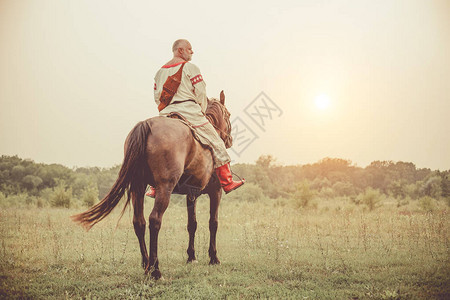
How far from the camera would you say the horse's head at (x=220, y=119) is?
6293 millimetres

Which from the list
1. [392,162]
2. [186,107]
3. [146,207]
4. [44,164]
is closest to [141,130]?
[186,107]

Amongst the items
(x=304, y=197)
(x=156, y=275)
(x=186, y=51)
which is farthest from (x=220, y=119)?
(x=304, y=197)

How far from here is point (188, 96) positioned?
17.9 feet

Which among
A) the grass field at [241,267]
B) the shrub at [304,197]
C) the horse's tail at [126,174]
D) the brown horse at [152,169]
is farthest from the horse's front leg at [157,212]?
the shrub at [304,197]

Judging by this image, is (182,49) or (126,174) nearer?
(126,174)

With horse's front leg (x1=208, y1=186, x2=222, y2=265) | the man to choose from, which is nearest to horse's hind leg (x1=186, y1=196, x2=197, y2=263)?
horse's front leg (x1=208, y1=186, x2=222, y2=265)

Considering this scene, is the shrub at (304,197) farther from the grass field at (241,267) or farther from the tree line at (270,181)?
the grass field at (241,267)

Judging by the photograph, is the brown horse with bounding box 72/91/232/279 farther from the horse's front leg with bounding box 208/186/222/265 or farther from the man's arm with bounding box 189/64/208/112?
the horse's front leg with bounding box 208/186/222/265

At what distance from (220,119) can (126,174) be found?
7.57 feet

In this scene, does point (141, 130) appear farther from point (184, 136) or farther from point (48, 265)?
point (48, 265)

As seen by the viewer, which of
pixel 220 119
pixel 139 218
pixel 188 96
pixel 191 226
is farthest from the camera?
pixel 220 119

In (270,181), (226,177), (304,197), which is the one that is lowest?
(304,197)

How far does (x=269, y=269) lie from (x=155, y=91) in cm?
327

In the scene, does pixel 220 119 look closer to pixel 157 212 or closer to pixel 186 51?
pixel 186 51
